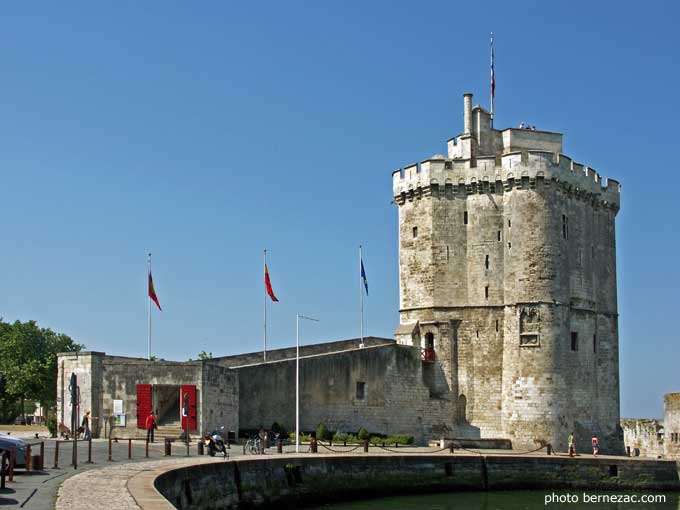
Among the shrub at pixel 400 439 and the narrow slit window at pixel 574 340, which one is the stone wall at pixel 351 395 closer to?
the shrub at pixel 400 439

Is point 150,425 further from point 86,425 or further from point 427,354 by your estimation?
point 427,354

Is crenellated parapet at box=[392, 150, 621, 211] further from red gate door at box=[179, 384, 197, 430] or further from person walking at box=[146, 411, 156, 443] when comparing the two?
person walking at box=[146, 411, 156, 443]

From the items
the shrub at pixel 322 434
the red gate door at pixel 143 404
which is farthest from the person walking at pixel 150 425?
the shrub at pixel 322 434

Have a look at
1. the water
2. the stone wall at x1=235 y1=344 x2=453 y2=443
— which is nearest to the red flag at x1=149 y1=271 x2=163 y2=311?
the stone wall at x1=235 y1=344 x2=453 y2=443

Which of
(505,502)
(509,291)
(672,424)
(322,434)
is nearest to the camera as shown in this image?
(505,502)

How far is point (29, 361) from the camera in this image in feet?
206

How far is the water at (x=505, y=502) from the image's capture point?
34.4 m

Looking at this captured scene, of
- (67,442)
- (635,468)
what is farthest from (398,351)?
(67,442)

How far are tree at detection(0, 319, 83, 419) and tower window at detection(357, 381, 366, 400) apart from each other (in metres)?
23.4

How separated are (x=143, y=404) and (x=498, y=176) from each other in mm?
20989

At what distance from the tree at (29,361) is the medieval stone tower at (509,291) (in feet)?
79.7

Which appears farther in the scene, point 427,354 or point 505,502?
point 427,354

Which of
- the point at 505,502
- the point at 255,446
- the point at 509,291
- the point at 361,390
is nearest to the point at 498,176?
the point at 509,291

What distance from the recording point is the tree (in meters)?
61.5
